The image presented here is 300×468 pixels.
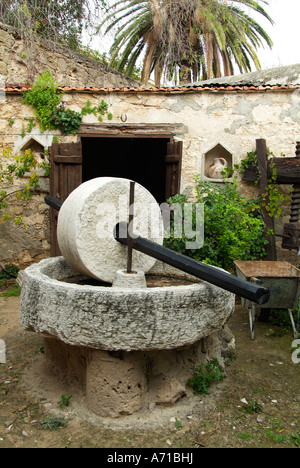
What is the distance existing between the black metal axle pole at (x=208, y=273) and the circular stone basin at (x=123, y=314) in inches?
6.2

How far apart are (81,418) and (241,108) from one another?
5.15 metres

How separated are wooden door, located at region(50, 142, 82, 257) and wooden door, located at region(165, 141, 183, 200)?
1468 millimetres

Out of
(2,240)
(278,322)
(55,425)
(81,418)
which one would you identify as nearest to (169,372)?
(81,418)

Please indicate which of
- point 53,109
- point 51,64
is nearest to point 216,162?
point 53,109

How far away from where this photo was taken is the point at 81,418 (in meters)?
2.37

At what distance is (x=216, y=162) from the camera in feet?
19.4

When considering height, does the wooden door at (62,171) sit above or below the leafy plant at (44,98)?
below

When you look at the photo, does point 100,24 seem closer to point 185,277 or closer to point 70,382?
point 185,277

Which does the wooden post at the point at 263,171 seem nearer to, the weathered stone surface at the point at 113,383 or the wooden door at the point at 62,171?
the wooden door at the point at 62,171

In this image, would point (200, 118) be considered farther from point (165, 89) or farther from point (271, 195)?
point (271, 195)

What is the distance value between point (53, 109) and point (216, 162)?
9.26 ft

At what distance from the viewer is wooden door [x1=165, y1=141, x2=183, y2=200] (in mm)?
5656

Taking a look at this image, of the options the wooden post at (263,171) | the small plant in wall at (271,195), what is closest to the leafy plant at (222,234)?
the wooden post at (263,171)

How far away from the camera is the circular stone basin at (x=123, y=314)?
2.20m
